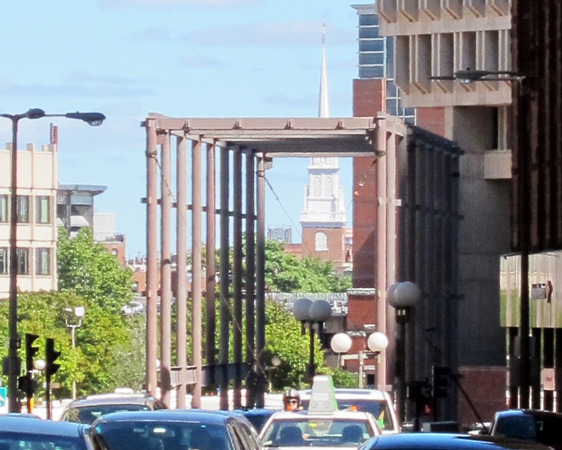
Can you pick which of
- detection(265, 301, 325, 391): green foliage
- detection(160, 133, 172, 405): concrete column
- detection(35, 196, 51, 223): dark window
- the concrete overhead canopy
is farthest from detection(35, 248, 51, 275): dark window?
detection(160, 133, 172, 405): concrete column

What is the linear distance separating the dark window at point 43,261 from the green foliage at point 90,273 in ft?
87.1

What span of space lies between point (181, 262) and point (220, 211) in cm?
605

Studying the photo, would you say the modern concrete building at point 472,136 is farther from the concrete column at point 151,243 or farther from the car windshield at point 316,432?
the car windshield at point 316,432

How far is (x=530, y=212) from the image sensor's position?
50938 mm

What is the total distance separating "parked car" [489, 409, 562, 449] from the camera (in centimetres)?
2355

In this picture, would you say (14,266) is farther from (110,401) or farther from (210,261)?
(210,261)

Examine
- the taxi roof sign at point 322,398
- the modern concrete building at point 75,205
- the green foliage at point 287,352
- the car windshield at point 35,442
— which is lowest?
the green foliage at point 287,352

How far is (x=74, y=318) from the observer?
109 m

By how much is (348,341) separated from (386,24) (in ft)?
114

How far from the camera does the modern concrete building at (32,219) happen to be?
4717 inches

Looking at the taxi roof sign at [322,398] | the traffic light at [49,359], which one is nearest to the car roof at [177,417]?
the taxi roof sign at [322,398]

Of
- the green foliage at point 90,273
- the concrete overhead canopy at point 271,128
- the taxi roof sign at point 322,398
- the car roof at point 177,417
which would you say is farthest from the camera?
the green foliage at point 90,273

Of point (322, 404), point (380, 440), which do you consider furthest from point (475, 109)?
point (380, 440)

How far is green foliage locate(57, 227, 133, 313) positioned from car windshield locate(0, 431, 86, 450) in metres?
138
